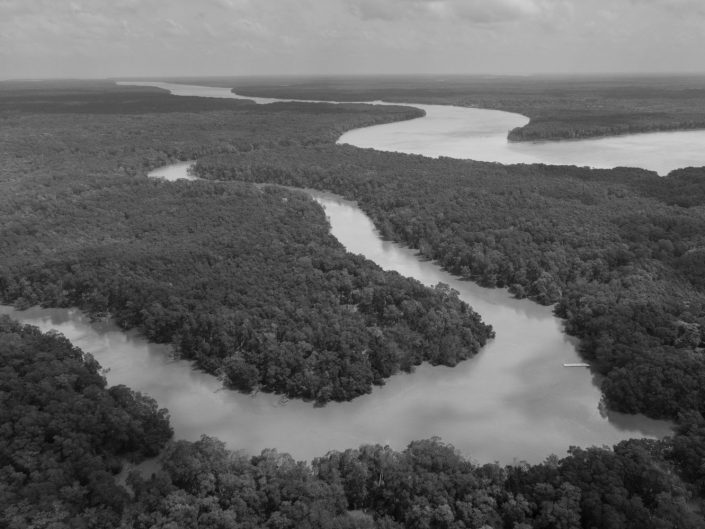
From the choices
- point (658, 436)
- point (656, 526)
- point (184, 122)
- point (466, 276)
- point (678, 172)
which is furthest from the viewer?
point (184, 122)

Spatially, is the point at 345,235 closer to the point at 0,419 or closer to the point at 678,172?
the point at 0,419

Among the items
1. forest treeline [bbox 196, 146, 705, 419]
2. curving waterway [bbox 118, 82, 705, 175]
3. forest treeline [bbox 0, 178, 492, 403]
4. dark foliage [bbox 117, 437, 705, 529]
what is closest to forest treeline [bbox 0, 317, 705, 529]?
dark foliage [bbox 117, 437, 705, 529]

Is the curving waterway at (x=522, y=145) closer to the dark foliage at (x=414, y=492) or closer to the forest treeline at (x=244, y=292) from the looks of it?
the forest treeline at (x=244, y=292)

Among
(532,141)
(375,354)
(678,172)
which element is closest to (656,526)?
(375,354)

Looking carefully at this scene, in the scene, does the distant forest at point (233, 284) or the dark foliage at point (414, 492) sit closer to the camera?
the dark foliage at point (414, 492)

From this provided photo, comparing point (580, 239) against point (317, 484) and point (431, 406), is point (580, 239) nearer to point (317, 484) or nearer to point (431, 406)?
point (431, 406)

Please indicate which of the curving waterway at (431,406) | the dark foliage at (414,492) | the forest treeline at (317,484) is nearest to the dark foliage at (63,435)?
the forest treeline at (317,484)
